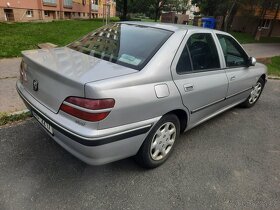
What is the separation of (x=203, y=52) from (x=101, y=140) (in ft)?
6.30

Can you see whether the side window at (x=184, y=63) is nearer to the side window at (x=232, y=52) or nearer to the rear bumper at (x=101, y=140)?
the rear bumper at (x=101, y=140)

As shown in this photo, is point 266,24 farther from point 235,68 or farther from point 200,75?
point 200,75

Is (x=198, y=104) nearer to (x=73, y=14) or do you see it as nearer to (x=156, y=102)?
(x=156, y=102)

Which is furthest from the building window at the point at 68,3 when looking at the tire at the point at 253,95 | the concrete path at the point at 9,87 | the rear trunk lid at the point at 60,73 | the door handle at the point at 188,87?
the door handle at the point at 188,87

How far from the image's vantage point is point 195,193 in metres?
2.58

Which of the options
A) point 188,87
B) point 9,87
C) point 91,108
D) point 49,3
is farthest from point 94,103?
point 49,3

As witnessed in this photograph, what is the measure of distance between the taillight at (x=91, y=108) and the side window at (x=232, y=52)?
230cm

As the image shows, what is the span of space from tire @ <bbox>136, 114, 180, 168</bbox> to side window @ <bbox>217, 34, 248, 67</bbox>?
4.94ft

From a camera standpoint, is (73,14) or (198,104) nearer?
(198,104)

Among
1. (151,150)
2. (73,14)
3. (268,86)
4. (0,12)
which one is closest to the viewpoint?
(151,150)

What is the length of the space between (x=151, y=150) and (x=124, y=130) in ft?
2.01

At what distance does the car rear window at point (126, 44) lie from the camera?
2.62 m

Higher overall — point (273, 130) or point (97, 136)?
point (97, 136)

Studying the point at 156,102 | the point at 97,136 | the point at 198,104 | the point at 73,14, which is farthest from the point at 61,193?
the point at 73,14
